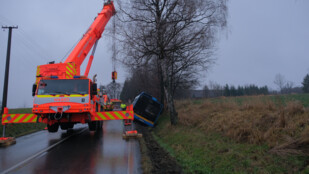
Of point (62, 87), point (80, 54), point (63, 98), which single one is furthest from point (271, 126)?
point (80, 54)

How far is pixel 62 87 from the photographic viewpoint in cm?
910

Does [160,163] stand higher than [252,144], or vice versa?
[252,144]

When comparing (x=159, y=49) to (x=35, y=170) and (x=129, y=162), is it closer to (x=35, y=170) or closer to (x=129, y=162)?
(x=129, y=162)

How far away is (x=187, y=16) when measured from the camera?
1097cm

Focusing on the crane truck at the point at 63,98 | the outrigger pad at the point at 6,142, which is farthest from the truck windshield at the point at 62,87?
the outrigger pad at the point at 6,142

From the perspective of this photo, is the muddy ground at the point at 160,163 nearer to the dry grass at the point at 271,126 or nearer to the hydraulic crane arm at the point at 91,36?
the dry grass at the point at 271,126

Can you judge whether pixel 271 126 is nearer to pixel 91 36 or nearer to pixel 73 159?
pixel 73 159

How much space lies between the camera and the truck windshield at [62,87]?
8953mm

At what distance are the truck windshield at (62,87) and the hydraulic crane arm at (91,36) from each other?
1.47 metres

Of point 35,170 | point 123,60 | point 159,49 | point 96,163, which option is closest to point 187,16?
point 159,49

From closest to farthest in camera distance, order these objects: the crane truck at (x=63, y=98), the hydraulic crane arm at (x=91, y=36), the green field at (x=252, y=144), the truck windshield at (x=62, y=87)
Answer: the green field at (x=252, y=144), the crane truck at (x=63, y=98), the truck windshield at (x=62, y=87), the hydraulic crane arm at (x=91, y=36)

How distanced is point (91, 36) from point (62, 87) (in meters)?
3.77

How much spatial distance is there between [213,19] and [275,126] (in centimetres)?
683

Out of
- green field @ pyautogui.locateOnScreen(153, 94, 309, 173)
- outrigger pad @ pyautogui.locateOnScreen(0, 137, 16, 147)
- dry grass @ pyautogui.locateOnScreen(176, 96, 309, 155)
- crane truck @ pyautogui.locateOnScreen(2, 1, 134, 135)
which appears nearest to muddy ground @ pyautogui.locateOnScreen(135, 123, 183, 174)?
green field @ pyautogui.locateOnScreen(153, 94, 309, 173)
